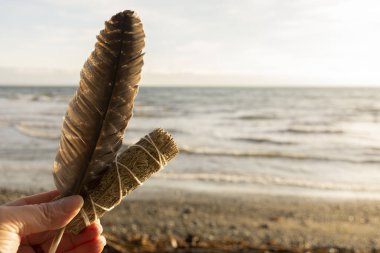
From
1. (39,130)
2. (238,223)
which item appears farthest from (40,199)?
(39,130)

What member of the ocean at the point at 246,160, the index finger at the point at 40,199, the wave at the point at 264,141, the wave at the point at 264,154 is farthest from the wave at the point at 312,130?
the index finger at the point at 40,199

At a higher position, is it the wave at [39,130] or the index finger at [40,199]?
the index finger at [40,199]

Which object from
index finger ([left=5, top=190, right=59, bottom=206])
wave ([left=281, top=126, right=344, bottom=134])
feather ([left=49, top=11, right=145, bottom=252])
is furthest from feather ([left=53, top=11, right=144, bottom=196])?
wave ([left=281, top=126, right=344, bottom=134])

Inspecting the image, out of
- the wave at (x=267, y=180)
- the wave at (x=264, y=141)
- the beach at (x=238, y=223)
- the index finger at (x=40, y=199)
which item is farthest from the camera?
the wave at (x=264, y=141)

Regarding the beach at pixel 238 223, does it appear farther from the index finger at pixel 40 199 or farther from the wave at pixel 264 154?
the wave at pixel 264 154

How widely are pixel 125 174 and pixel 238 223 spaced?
6654 millimetres

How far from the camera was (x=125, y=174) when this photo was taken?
220 cm

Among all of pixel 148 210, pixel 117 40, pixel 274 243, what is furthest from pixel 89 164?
pixel 148 210

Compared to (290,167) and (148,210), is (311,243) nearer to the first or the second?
(148,210)

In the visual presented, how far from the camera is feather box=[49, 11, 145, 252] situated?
1798mm

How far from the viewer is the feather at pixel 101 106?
1798 mm

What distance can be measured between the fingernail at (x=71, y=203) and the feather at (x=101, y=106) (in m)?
0.05

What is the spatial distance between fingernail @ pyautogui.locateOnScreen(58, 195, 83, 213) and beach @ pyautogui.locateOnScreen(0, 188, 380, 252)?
14.2 ft

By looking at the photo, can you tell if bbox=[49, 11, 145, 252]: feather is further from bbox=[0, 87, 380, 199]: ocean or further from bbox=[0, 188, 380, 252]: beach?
bbox=[0, 87, 380, 199]: ocean
